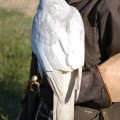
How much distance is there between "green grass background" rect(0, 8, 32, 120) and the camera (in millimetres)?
7016

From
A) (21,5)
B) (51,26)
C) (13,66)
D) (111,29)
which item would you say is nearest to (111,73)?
(111,29)

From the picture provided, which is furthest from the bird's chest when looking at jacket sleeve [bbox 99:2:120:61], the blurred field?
the blurred field

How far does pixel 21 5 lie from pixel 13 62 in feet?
23.6

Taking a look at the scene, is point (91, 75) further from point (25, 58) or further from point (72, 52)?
point (25, 58)

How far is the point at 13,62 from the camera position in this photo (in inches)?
331

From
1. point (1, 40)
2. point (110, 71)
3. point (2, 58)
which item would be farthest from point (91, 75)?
point (1, 40)

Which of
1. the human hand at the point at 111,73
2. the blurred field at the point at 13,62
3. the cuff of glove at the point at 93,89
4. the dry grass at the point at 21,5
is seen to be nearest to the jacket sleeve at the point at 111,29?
the human hand at the point at 111,73

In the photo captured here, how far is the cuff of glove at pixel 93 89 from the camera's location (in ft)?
11.3

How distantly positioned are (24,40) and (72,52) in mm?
6541

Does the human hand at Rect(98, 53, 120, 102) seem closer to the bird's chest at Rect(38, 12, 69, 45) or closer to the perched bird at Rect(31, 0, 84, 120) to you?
the perched bird at Rect(31, 0, 84, 120)

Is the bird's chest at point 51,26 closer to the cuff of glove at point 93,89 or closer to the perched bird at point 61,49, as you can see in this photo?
the perched bird at point 61,49

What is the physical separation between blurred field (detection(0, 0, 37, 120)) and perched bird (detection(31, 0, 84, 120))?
10.3 feet

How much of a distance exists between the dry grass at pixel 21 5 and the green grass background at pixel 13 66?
2828mm

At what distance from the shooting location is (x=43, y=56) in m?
3.33
